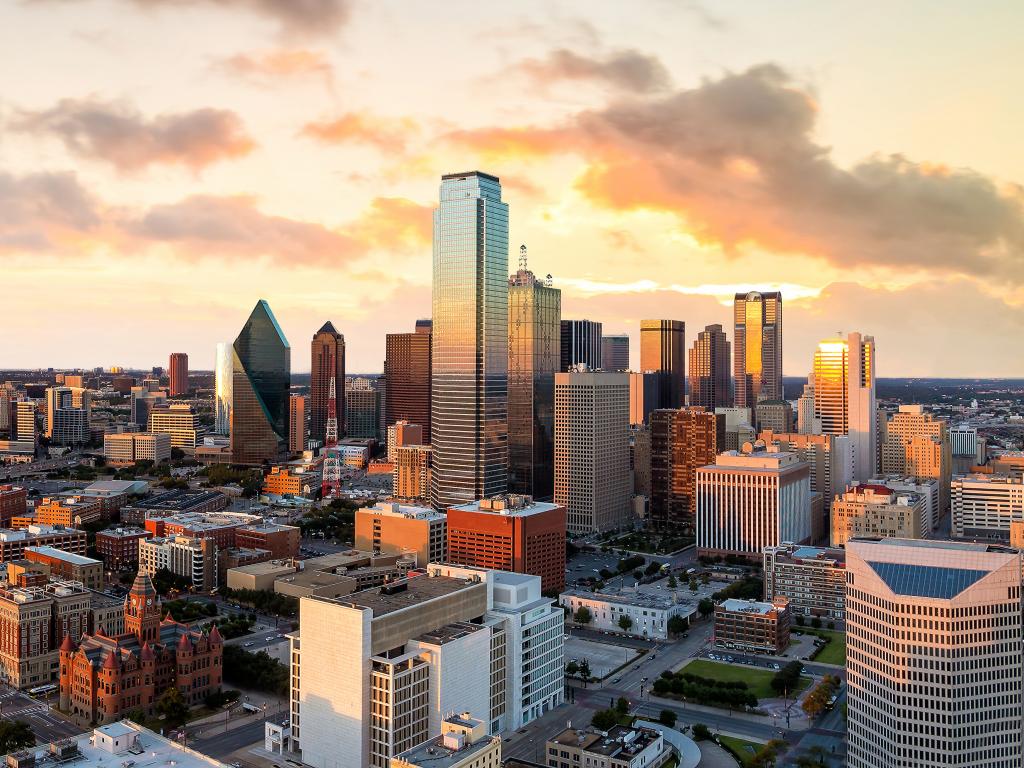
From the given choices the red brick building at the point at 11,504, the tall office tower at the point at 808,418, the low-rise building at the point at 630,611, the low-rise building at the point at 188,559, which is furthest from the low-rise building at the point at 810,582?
the red brick building at the point at 11,504

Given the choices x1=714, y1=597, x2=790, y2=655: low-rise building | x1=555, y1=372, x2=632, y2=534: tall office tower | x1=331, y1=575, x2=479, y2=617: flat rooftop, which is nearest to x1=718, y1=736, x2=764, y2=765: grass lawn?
x1=331, y1=575, x2=479, y2=617: flat rooftop

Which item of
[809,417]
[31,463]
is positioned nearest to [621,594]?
[809,417]

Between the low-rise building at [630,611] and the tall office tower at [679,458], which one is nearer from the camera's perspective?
the low-rise building at [630,611]

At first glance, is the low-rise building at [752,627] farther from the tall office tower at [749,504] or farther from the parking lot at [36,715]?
the parking lot at [36,715]

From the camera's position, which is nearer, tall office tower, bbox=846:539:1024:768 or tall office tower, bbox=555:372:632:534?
tall office tower, bbox=846:539:1024:768

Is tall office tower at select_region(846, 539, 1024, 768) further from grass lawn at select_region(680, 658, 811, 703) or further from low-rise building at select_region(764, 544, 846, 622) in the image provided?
low-rise building at select_region(764, 544, 846, 622)

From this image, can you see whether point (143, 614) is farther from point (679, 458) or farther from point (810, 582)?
point (679, 458)
